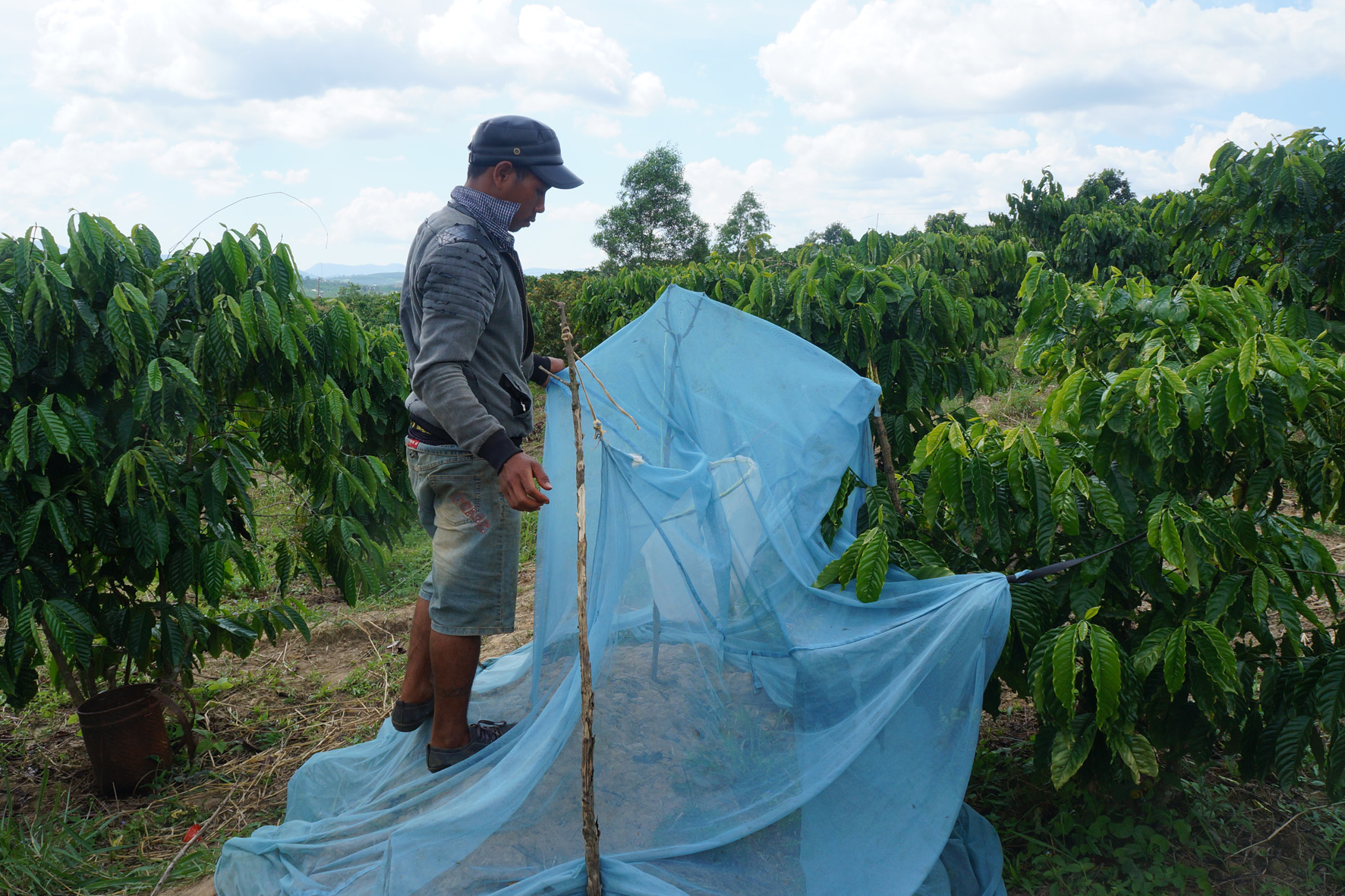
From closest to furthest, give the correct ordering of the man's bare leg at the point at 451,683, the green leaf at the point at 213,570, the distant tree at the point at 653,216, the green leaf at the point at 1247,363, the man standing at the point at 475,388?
1. the green leaf at the point at 1247,363
2. the man standing at the point at 475,388
3. the man's bare leg at the point at 451,683
4. the green leaf at the point at 213,570
5. the distant tree at the point at 653,216

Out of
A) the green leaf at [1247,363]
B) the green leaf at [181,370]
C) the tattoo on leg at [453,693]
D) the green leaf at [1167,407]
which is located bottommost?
the tattoo on leg at [453,693]

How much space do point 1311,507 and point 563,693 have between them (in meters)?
1.63

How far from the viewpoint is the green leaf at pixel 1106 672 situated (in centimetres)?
163

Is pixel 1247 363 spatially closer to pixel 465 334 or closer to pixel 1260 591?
pixel 1260 591

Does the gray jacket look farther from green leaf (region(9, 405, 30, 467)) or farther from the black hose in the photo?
the black hose

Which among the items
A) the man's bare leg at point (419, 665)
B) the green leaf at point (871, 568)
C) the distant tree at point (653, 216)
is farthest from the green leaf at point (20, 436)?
the distant tree at point (653, 216)

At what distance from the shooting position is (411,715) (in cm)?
245

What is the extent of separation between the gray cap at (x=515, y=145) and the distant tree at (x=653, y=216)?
3585 cm

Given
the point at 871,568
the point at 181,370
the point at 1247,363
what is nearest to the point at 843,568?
the point at 871,568

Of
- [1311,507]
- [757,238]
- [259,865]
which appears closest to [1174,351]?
[1311,507]

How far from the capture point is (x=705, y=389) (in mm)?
2439

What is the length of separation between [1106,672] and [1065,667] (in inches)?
2.8

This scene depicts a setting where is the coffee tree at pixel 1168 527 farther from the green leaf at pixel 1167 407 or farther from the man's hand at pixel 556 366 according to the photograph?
the man's hand at pixel 556 366

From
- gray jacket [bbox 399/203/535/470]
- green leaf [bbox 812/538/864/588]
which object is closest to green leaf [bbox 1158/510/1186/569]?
green leaf [bbox 812/538/864/588]
